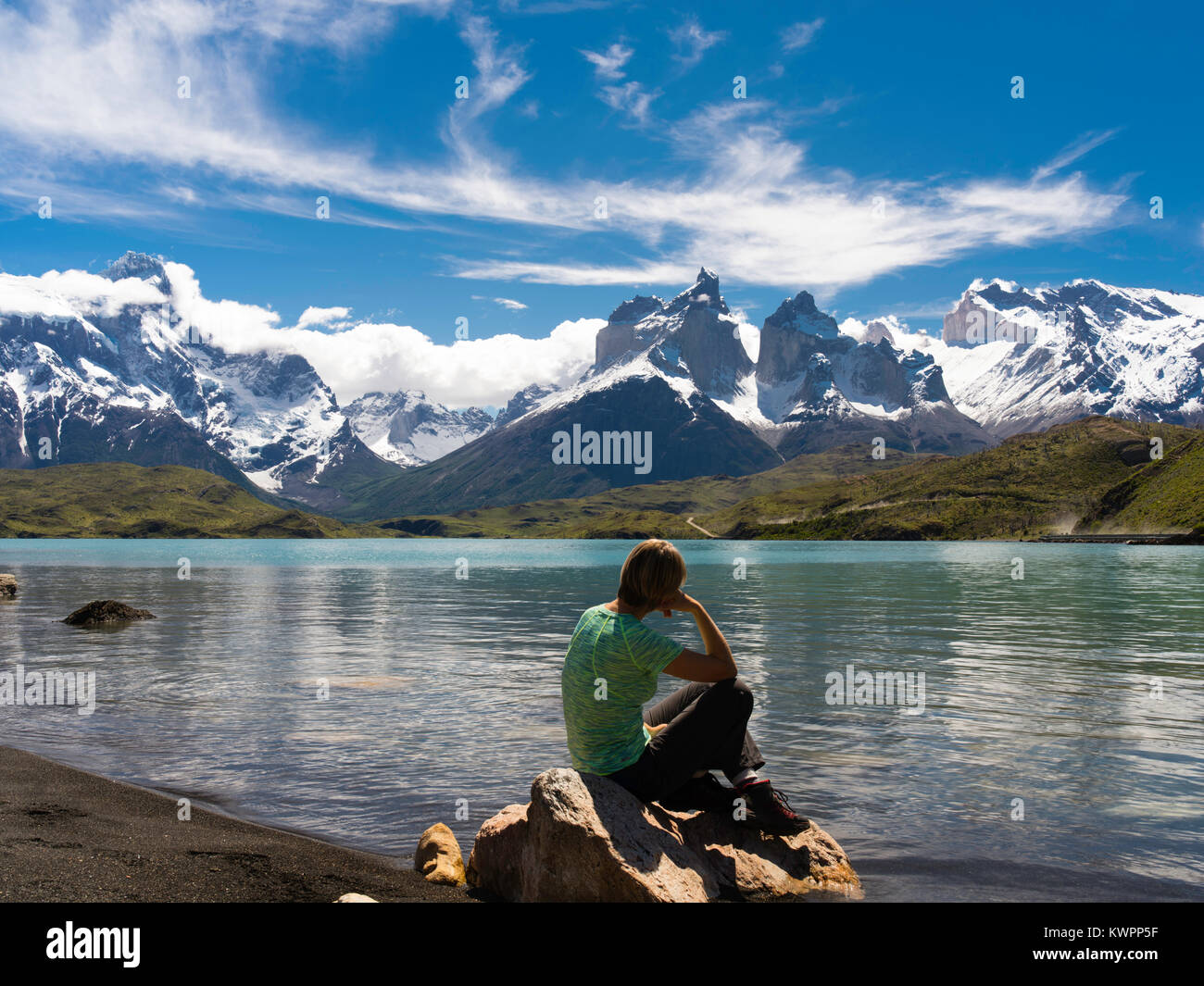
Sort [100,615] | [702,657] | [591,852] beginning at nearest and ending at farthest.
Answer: [591,852]
[702,657]
[100,615]

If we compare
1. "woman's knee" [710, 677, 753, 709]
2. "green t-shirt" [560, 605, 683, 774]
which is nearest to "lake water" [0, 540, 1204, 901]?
"woman's knee" [710, 677, 753, 709]

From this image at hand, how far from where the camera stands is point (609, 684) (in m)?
12.4

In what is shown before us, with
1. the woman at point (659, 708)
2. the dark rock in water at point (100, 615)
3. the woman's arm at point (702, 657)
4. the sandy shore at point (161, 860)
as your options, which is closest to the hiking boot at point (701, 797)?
the woman at point (659, 708)

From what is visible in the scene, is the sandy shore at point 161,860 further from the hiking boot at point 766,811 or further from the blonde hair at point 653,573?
the blonde hair at point 653,573

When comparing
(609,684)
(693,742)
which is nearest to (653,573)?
(609,684)

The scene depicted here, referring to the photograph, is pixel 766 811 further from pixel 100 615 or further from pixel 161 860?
pixel 100 615

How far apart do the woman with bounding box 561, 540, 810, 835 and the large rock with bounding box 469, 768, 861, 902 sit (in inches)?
15.2

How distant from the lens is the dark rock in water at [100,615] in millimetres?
57719

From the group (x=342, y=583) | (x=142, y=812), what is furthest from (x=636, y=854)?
(x=342, y=583)

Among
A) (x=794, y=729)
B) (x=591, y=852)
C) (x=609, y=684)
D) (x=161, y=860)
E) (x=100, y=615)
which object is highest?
(x=609, y=684)

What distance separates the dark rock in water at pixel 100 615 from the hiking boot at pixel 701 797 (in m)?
55.4

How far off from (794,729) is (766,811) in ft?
43.0
